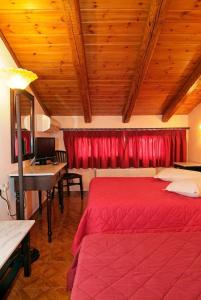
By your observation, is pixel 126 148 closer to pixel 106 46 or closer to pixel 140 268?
pixel 106 46

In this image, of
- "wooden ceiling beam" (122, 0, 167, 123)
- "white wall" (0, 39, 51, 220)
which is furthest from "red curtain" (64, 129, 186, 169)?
"white wall" (0, 39, 51, 220)

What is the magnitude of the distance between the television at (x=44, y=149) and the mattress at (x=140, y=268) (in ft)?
8.15

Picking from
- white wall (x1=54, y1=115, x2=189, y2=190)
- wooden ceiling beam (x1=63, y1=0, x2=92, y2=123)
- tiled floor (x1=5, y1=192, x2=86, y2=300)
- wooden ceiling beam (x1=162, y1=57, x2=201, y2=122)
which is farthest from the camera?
white wall (x1=54, y1=115, x2=189, y2=190)

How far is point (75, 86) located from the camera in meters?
3.99

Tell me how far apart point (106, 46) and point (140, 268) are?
2.74 meters

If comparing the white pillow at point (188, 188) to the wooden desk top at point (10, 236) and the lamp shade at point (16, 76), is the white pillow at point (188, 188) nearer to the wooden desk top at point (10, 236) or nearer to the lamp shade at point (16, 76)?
the wooden desk top at point (10, 236)

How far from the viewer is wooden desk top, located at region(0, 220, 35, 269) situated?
1.41m

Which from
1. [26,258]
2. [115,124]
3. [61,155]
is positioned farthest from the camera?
[115,124]

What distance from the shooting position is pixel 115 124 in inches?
214

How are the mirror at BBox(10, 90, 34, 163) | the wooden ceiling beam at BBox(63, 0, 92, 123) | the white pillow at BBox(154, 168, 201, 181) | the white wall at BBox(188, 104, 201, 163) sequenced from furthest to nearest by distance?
1. the white wall at BBox(188, 104, 201, 163)
2. the mirror at BBox(10, 90, 34, 163)
3. the white pillow at BBox(154, 168, 201, 181)
4. the wooden ceiling beam at BBox(63, 0, 92, 123)

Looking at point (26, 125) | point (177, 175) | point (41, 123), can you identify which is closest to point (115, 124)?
point (41, 123)

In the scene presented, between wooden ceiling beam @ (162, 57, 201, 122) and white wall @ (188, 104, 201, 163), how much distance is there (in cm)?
57

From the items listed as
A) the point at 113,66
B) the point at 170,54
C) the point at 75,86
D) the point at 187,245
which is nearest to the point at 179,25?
the point at 170,54

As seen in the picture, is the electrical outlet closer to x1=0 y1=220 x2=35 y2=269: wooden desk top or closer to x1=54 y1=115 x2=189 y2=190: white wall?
x1=0 y1=220 x2=35 y2=269: wooden desk top
